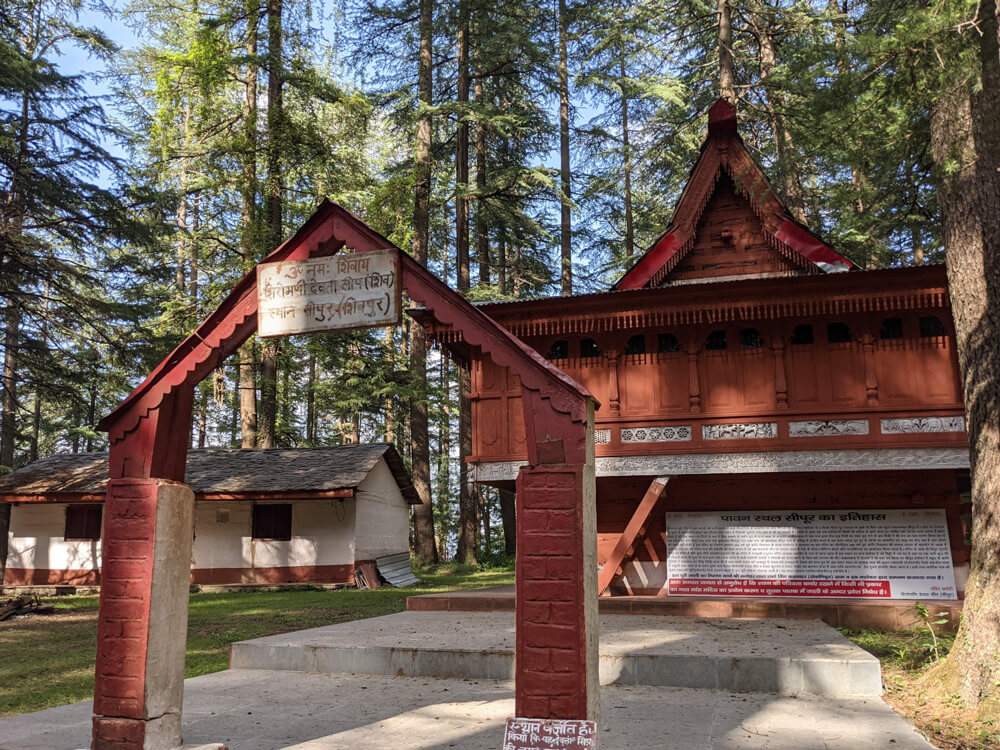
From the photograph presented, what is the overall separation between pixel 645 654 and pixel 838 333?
6893mm

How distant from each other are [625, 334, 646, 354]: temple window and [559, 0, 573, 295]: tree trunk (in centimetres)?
1364

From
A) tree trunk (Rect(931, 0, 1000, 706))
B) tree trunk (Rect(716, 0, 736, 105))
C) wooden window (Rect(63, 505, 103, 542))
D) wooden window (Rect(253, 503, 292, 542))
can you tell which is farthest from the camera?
wooden window (Rect(63, 505, 103, 542))

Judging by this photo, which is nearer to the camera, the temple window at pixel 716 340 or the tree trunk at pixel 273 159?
the temple window at pixel 716 340

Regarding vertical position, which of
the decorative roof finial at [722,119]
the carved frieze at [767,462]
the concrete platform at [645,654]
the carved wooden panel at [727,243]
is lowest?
the concrete platform at [645,654]

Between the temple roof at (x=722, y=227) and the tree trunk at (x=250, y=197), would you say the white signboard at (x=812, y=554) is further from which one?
the tree trunk at (x=250, y=197)

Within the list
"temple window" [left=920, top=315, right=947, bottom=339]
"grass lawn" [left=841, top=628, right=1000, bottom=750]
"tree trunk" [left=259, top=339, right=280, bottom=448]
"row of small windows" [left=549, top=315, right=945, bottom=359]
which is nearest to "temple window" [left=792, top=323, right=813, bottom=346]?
A: "row of small windows" [left=549, top=315, right=945, bottom=359]

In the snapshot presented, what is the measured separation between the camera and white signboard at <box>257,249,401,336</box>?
17.4ft

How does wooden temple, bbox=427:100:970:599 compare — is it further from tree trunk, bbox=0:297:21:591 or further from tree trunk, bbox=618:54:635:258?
tree trunk, bbox=618:54:635:258

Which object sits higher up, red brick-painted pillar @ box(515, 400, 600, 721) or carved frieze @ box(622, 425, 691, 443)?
carved frieze @ box(622, 425, 691, 443)

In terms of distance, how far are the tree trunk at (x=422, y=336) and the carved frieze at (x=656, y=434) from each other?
38.7 feet

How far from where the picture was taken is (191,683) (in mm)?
8320

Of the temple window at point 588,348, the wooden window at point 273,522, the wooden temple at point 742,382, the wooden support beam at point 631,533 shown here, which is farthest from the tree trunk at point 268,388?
the wooden support beam at point 631,533

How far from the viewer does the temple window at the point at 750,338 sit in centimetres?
1249

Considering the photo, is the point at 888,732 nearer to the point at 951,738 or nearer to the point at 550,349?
the point at 951,738
